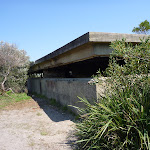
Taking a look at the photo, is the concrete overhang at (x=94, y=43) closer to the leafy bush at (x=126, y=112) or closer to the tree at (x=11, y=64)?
the leafy bush at (x=126, y=112)

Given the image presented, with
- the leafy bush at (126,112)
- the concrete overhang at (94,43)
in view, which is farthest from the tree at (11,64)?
the leafy bush at (126,112)

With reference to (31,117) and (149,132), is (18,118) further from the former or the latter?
(149,132)

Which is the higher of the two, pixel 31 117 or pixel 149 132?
pixel 149 132

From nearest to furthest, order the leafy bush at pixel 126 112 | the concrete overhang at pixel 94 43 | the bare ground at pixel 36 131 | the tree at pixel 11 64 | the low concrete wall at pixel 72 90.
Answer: the leafy bush at pixel 126 112 → the bare ground at pixel 36 131 → the concrete overhang at pixel 94 43 → the low concrete wall at pixel 72 90 → the tree at pixel 11 64

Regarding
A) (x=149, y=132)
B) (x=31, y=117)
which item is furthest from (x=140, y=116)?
(x=31, y=117)

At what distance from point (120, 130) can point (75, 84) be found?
314 centimetres

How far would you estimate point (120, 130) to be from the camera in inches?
121

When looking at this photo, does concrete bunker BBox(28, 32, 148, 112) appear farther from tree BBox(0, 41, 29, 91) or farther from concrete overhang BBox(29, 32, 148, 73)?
tree BBox(0, 41, 29, 91)

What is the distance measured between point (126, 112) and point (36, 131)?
282 centimetres

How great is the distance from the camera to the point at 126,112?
3.22 metres

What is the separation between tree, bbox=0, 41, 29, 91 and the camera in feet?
38.2

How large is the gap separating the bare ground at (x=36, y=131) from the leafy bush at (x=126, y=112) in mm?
873

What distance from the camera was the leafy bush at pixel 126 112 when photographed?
294 centimetres

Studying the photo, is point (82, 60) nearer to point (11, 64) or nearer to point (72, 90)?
point (72, 90)
